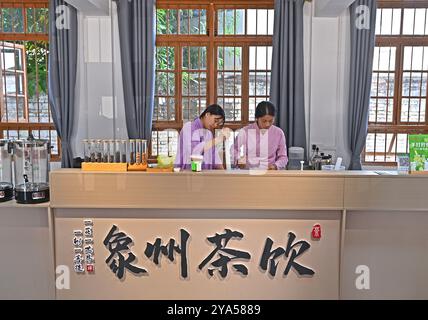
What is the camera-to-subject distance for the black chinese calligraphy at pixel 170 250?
205 cm

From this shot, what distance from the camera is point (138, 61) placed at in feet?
12.6

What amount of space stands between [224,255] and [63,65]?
2.75 meters

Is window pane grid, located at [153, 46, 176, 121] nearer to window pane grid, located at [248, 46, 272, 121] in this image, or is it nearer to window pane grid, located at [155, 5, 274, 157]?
window pane grid, located at [155, 5, 274, 157]

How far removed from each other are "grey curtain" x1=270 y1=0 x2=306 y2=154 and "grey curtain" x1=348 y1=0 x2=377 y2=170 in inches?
18.9

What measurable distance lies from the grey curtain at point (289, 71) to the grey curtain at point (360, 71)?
1.58 ft

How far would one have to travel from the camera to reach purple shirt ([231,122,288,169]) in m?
2.69

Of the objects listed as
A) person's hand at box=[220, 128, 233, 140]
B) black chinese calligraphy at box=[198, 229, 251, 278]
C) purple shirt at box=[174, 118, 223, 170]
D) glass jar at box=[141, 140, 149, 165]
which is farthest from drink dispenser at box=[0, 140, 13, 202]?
person's hand at box=[220, 128, 233, 140]

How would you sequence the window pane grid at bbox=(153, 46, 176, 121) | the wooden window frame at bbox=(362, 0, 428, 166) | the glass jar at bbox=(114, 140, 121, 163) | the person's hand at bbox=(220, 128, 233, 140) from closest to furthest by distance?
the glass jar at bbox=(114, 140, 121, 163)
the person's hand at bbox=(220, 128, 233, 140)
the wooden window frame at bbox=(362, 0, 428, 166)
the window pane grid at bbox=(153, 46, 176, 121)

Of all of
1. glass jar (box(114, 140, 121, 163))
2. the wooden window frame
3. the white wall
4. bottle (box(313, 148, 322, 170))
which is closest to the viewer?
glass jar (box(114, 140, 121, 163))

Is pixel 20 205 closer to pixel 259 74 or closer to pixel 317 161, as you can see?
pixel 317 161

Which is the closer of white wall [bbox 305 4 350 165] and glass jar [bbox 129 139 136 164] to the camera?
glass jar [bbox 129 139 136 164]

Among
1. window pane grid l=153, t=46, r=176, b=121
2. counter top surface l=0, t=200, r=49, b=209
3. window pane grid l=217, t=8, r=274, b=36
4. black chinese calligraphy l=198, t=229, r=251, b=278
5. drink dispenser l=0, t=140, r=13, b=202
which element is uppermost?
window pane grid l=217, t=8, r=274, b=36

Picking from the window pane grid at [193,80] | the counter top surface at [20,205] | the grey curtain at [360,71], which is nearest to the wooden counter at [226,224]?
the counter top surface at [20,205]
